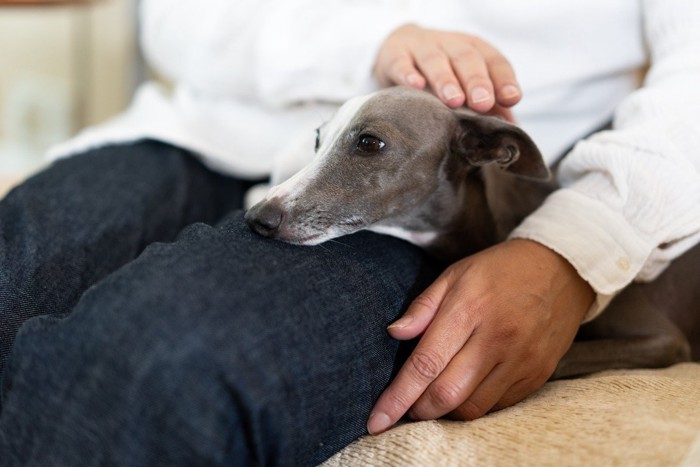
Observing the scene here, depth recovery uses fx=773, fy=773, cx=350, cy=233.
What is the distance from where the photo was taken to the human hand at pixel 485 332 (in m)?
0.99

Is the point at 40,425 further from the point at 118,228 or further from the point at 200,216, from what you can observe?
the point at 200,216

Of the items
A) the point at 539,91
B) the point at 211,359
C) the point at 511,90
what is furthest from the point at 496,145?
the point at 211,359

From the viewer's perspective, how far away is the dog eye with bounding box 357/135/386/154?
125cm

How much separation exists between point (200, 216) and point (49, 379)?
0.78 m

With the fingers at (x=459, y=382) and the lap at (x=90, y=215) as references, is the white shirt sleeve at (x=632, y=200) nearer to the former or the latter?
the fingers at (x=459, y=382)

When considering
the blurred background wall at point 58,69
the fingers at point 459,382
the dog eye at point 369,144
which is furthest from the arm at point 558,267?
the blurred background wall at point 58,69

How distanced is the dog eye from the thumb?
0.27 meters

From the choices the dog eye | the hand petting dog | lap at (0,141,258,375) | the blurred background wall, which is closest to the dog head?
the dog eye

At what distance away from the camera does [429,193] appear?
130 cm

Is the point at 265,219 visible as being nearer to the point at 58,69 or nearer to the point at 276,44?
the point at 276,44

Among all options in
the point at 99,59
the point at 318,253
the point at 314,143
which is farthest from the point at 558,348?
the point at 99,59

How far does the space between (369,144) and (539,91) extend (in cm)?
48

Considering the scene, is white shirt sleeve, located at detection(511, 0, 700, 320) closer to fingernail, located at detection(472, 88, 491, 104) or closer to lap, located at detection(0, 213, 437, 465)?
fingernail, located at detection(472, 88, 491, 104)

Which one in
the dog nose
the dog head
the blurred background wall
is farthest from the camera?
the blurred background wall
